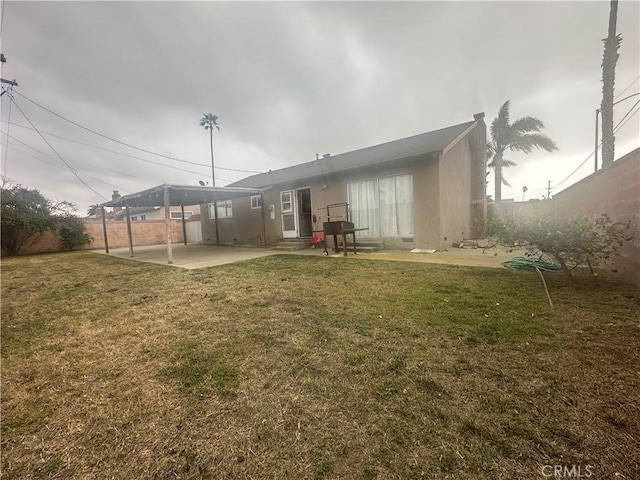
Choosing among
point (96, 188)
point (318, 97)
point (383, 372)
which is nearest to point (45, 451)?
point (383, 372)

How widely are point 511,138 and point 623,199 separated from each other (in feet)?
53.3

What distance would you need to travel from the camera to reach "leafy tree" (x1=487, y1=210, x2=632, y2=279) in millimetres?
3613

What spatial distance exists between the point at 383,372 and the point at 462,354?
79 cm

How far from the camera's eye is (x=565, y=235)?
3.65 meters

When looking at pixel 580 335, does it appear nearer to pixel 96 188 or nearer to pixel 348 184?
pixel 348 184

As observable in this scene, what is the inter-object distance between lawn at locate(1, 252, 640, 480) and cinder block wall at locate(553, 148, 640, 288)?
55 cm

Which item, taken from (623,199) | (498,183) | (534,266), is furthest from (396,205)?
(498,183)

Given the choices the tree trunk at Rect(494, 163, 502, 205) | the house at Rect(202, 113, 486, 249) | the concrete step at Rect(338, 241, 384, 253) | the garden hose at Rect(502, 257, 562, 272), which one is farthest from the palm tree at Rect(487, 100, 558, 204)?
the garden hose at Rect(502, 257, 562, 272)

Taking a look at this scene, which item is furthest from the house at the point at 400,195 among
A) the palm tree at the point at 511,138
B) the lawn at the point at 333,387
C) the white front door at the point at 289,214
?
the palm tree at the point at 511,138

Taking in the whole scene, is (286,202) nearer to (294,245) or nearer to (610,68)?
(294,245)

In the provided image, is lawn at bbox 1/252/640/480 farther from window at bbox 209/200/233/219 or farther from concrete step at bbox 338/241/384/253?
window at bbox 209/200/233/219

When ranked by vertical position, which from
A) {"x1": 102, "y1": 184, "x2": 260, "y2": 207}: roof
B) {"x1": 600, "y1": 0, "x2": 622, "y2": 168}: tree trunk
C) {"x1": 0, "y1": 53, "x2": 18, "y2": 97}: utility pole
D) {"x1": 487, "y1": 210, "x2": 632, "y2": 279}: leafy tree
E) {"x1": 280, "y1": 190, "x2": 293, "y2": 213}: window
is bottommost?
{"x1": 487, "y1": 210, "x2": 632, "y2": 279}: leafy tree

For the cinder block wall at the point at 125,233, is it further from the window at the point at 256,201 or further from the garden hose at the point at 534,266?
the garden hose at the point at 534,266

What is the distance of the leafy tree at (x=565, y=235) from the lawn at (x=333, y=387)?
1.96ft
